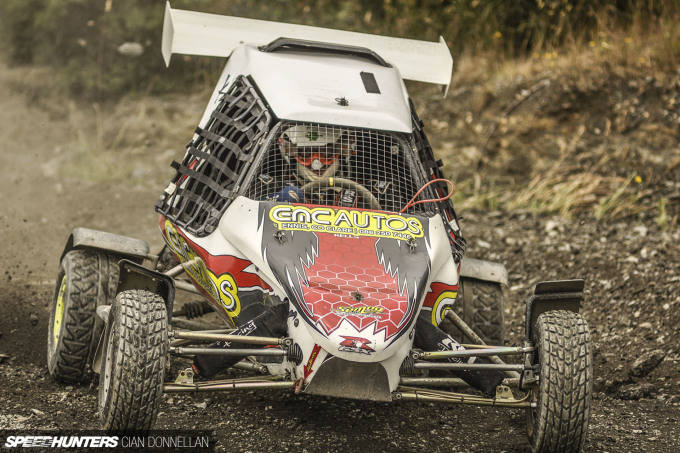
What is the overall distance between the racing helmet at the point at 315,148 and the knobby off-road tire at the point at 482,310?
1400mm

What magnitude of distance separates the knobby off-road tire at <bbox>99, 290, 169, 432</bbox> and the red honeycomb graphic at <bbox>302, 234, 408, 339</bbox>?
2.45 feet

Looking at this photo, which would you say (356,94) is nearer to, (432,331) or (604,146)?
(432,331)

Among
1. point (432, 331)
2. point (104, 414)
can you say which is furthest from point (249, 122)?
point (104, 414)

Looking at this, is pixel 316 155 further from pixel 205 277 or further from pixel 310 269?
pixel 310 269

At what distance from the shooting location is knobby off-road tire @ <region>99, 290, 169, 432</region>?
3963 millimetres

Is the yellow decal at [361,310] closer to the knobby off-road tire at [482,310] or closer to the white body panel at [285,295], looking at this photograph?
the white body panel at [285,295]

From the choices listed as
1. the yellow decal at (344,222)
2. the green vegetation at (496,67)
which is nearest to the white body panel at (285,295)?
the yellow decal at (344,222)

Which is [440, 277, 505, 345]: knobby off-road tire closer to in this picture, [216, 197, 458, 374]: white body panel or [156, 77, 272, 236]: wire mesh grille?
[216, 197, 458, 374]: white body panel

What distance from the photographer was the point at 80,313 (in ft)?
18.6

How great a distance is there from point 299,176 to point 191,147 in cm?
79

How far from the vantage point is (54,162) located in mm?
11727

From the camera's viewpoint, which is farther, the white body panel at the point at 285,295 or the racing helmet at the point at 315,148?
the racing helmet at the point at 315,148

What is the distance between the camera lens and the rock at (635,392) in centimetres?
573

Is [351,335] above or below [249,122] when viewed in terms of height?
below
